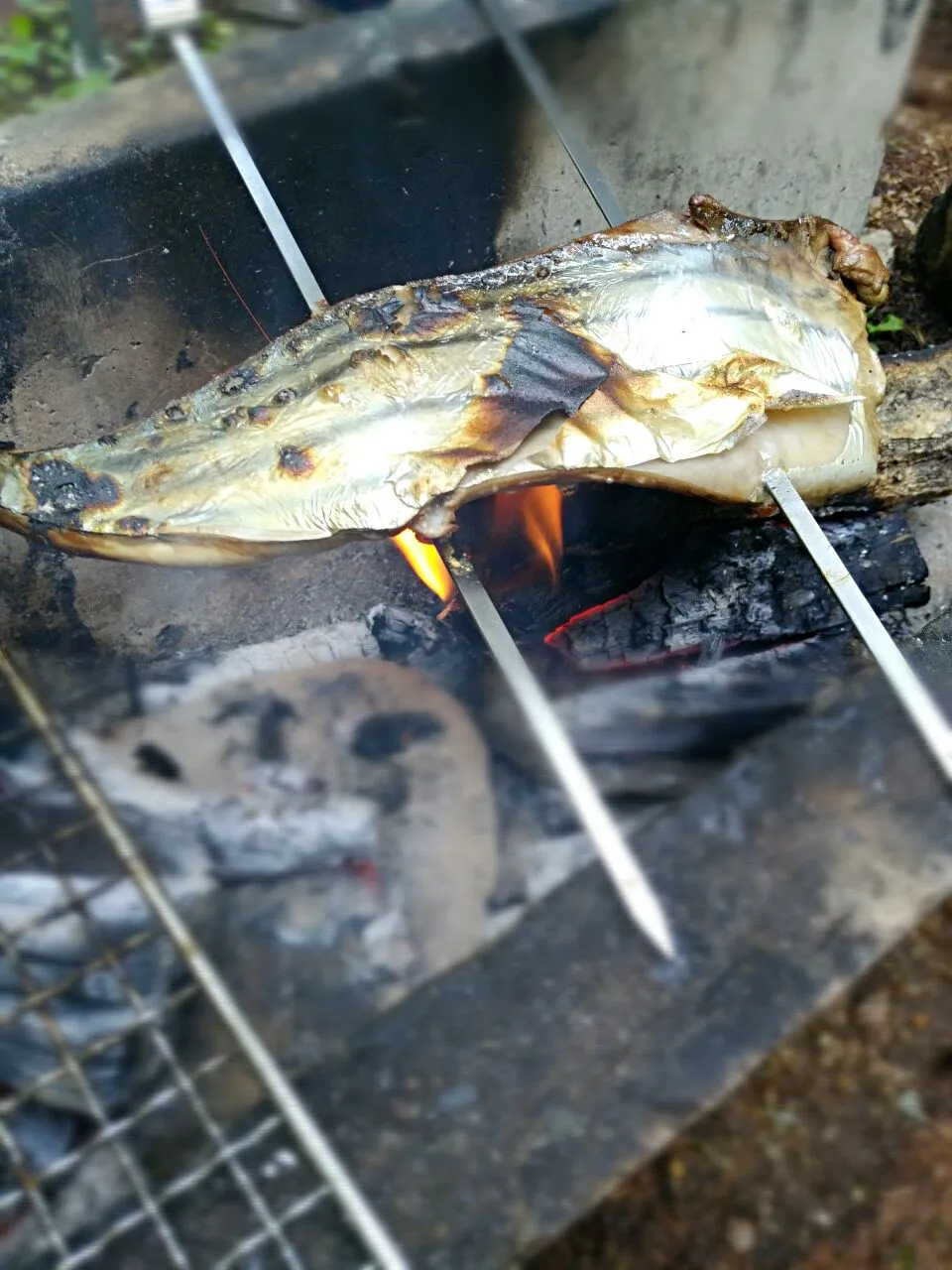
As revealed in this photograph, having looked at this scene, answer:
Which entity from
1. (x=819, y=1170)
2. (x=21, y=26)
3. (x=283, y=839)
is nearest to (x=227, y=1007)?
(x=283, y=839)

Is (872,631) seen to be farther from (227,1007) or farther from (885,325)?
(885,325)

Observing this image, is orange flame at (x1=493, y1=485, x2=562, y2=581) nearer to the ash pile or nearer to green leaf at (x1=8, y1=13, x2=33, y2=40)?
the ash pile

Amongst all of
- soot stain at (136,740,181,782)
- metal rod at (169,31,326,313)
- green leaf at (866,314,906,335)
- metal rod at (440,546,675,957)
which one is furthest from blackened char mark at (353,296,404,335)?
green leaf at (866,314,906,335)

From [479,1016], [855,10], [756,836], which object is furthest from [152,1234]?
[855,10]

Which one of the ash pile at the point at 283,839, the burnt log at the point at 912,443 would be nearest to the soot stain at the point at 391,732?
the ash pile at the point at 283,839

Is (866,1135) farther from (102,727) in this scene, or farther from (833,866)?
(102,727)
